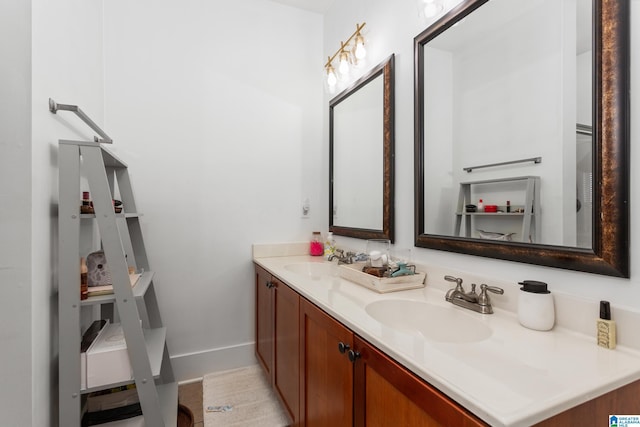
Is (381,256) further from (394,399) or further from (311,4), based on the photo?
(311,4)

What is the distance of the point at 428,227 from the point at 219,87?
1742 millimetres

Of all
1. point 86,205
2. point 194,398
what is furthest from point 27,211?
point 194,398

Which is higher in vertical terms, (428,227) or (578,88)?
(578,88)

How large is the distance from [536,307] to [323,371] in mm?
742

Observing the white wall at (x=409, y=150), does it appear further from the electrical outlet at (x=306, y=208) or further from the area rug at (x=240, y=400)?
the area rug at (x=240, y=400)

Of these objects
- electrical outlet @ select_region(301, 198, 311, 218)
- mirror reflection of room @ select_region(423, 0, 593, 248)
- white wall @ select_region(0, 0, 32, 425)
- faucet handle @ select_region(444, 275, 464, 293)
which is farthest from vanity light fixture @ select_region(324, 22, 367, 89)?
white wall @ select_region(0, 0, 32, 425)

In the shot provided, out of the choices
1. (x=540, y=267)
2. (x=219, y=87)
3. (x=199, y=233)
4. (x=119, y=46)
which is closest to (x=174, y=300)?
(x=199, y=233)

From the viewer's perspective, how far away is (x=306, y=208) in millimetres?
2434

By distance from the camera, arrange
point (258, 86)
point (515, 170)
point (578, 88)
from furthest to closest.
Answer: point (258, 86), point (515, 170), point (578, 88)

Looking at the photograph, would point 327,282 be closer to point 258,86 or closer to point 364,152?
point 364,152

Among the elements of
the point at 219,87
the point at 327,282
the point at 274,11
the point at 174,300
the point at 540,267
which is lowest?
the point at 174,300

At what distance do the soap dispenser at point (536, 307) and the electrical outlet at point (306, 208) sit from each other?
5.52 feet

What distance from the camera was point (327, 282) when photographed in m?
1.51

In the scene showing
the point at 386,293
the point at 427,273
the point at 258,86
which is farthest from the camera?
the point at 258,86
